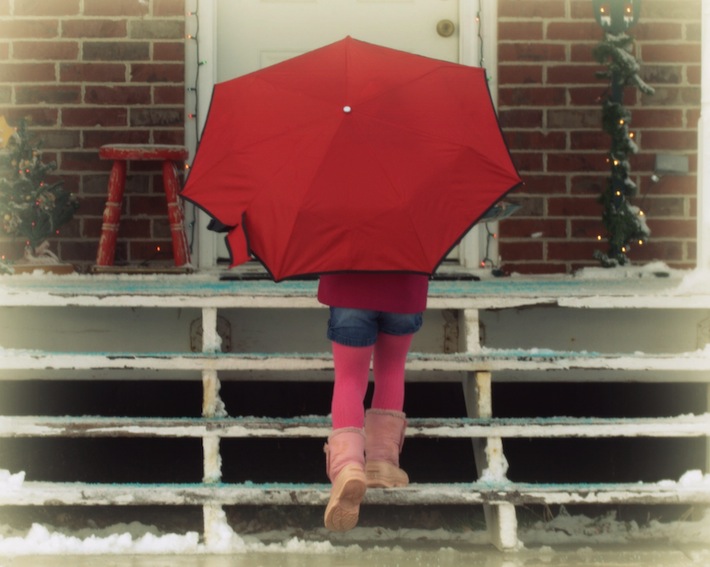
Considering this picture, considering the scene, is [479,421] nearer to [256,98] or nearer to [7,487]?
[256,98]

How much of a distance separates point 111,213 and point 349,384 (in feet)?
8.98

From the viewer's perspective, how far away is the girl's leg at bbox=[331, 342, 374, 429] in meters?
3.37

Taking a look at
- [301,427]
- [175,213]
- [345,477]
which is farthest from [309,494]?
[175,213]

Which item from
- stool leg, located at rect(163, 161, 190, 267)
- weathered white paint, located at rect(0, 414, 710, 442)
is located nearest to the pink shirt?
weathered white paint, located at rect(0, 414, 710, 442)

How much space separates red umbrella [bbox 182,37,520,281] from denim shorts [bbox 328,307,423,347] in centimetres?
34

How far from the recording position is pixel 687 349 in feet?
14.1

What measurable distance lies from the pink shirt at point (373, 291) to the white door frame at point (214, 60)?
8.51 ft

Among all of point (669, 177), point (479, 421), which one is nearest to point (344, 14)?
point (669, 177)

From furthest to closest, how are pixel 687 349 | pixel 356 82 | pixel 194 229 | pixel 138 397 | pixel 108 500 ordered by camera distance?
pixel 194 229 < pixel 138 397 < pixel 687 349 < pixel 108 500 < pixel 356 82

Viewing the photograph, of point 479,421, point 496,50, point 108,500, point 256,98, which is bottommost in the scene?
point 108,500

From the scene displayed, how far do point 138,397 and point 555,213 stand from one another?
8.70ft

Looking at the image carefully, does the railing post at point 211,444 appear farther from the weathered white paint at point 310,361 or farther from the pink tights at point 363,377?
the pink tights at point 363,377

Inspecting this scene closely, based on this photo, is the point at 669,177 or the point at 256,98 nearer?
the point at 256,98

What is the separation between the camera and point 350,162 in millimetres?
3086
